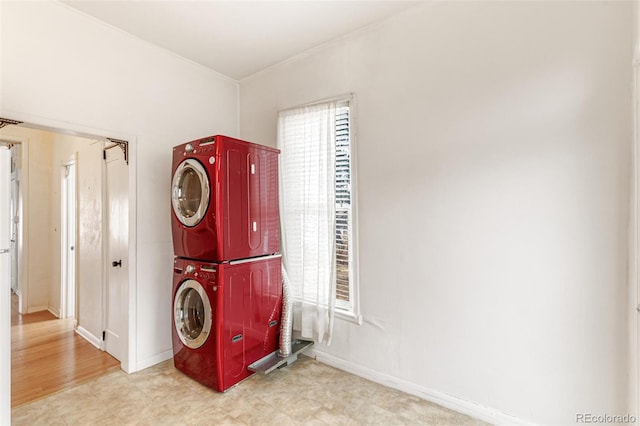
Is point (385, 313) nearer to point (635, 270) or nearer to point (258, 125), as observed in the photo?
point (635, 270)

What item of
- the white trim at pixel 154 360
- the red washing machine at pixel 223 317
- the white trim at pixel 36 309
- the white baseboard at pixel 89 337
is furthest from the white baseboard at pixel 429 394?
the white trim at pixel 36 309

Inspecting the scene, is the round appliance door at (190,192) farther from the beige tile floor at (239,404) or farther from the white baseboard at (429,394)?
the white baseboard at (429,394)

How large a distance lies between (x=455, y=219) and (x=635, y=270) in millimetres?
941

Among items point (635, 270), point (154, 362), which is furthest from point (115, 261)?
point (635, 270)

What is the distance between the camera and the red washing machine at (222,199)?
2357 millimetres

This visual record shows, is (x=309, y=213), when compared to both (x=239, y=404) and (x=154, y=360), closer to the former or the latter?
(x=239, y=404)

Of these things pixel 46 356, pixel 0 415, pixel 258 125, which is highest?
pixel 258 125

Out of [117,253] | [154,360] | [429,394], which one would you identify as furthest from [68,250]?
[429,394]

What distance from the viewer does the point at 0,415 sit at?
1624 mm

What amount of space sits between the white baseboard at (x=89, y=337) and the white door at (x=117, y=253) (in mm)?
178

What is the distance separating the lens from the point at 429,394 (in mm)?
2283

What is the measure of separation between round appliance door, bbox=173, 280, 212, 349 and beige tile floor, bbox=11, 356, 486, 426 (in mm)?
377

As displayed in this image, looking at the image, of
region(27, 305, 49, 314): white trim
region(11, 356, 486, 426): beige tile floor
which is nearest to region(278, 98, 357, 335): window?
region(11, 356, 486, 426): beige tile floor

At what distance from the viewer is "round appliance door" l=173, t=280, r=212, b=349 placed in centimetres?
246
